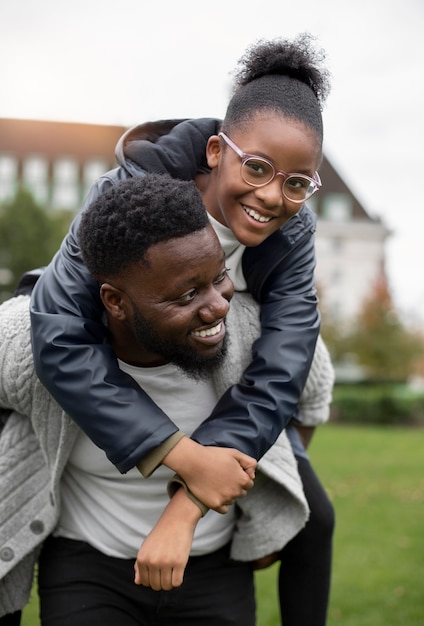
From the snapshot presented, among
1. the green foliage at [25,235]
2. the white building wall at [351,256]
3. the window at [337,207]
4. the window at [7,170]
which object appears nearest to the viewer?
the green foliage at [25,235]

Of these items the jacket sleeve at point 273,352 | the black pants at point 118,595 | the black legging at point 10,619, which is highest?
the jacket sleeve at point 273,352

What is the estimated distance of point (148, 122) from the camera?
3.02m

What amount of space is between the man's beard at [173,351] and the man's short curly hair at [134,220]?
0.16 meters

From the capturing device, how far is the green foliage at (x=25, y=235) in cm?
3209

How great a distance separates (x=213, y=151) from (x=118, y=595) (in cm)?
147

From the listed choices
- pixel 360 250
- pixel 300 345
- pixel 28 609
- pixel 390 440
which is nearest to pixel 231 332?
pixel 300 345

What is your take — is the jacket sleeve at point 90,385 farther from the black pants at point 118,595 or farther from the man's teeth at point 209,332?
the black pants at point 118,595

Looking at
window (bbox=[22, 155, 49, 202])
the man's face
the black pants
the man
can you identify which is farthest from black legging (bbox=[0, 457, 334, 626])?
window (bbox=[22, 155, 49, 202])

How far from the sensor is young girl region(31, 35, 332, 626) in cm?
248

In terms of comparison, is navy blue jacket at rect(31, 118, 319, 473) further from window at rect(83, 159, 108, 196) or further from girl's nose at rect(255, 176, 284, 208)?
window at rect(83, 159, 108, 196)

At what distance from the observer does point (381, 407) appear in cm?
2661

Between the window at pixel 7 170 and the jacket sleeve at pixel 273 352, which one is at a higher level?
the jacket sleeve at pixel 273 352

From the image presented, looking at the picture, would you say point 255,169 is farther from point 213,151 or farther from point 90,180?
point 90,180

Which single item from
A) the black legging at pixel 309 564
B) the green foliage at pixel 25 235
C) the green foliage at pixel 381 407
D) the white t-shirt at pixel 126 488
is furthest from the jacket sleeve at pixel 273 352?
the green foliage at pixel 25 235
